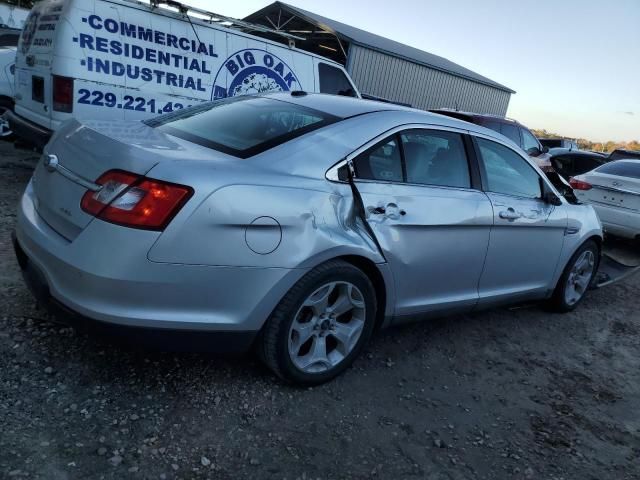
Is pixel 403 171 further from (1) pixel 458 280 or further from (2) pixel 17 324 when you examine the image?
(2) pixel 17 324

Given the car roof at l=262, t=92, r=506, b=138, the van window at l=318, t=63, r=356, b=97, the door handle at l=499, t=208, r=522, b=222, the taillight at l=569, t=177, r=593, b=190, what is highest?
the van window at l=318, t=63, r=356, b=97

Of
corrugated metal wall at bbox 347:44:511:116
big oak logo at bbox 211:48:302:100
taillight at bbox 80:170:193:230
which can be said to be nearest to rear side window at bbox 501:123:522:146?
big oak logo at bbox 211:48:302:100

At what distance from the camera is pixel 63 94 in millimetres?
5262

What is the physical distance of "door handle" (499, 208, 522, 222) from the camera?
11.3 ft

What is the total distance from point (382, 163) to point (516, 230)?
131 cm

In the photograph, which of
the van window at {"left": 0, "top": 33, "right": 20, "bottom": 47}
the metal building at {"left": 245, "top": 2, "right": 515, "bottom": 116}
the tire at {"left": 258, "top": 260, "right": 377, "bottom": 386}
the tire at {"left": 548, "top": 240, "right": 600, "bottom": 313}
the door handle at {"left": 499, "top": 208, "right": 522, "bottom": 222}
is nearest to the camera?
the tire at {"left": 258, "top": 260, "right": 377, "bottom": 386}

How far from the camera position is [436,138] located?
3.20m

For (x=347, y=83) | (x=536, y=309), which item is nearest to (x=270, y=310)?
(x=536, y=309)

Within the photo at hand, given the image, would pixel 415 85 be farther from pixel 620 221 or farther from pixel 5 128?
pixel 5 128

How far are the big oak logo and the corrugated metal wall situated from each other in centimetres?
1175

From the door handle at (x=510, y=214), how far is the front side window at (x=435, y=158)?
0.34 m

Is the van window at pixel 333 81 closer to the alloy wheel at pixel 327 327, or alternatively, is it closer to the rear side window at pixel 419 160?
the rear side window at pixel 419 160

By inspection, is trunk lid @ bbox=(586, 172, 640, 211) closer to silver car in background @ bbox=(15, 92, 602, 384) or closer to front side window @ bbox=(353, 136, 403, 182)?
silver car in background @ bbox=(15, 92, 602, 384)

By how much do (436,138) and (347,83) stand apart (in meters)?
5.34
